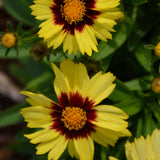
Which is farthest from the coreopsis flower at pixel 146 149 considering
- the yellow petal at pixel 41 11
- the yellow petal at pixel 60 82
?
the yellow petal at pixel 41 11

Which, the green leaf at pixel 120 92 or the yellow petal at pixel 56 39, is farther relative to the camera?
the green leaf at pixel 120 92

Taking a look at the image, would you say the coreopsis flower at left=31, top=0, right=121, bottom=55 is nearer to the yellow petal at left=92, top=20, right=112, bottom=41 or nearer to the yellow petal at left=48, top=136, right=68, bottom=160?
the yellow petal at left=92, top=20, right=112, bottom=41

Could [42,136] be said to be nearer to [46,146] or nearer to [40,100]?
[46,146]

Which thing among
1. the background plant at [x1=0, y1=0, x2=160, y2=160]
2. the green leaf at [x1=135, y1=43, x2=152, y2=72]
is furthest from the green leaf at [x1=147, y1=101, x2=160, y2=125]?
the green leaf at [x1=135, y1=43, x2=152, y2=72]

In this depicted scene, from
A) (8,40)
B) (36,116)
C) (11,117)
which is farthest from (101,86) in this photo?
(11,117)

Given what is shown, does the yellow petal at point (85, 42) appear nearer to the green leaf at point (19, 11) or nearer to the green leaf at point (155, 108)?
the green leaf at point (155, 108)

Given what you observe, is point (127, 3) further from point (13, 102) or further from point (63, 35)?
point (13, 102)
